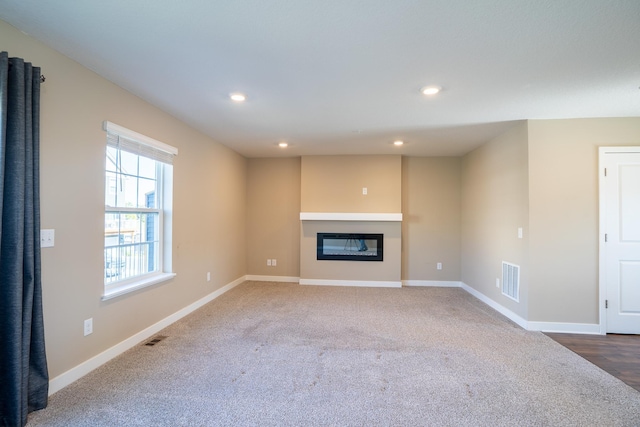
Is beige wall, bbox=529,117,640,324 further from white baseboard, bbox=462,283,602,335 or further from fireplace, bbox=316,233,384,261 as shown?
fireplace, bbox=316,233,384,261

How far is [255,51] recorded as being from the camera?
2.03 meters

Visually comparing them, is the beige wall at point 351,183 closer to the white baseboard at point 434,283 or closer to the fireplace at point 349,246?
the fireplace at point 349,246

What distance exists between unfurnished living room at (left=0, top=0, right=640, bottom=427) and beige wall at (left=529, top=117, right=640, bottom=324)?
2cm

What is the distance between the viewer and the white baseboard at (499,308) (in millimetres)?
3443

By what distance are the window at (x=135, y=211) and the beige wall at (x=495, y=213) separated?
4111 millimetres

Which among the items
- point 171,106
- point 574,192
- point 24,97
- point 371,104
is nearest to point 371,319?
point 371,104

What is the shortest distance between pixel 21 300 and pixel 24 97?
1.21 meters

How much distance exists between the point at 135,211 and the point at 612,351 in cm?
489

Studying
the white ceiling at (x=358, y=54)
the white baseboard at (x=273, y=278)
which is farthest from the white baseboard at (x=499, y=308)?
the white baseboard at (x=273, y=278)

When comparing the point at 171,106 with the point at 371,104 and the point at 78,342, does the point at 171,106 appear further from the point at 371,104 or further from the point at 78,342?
the point at 78,342

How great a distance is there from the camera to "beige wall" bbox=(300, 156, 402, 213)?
537cm

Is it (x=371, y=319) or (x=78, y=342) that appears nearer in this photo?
(x=78, y=342)

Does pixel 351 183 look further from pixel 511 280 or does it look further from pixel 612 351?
pixel 612 351

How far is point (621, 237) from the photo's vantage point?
127 inches
